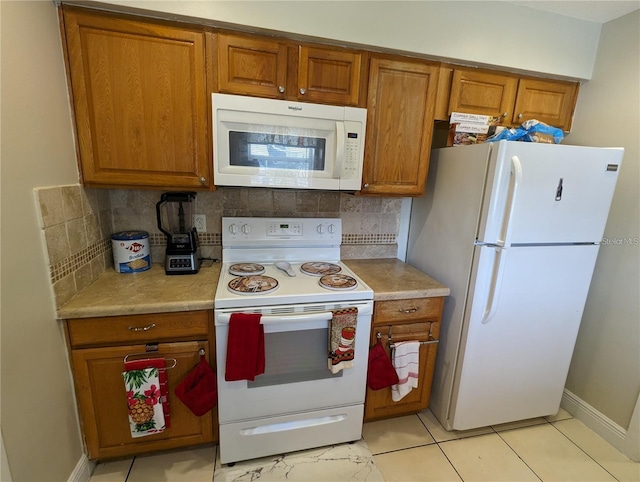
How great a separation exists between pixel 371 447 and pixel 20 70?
2.28 metres

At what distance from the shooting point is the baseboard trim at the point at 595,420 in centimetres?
169

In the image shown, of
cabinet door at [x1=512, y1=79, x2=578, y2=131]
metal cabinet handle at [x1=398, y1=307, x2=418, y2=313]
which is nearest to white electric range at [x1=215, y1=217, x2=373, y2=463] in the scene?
metal cabinet handle at [x1=398, y1=307, x2=418, y2=313]

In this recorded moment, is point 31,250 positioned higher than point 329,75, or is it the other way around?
point 329,75

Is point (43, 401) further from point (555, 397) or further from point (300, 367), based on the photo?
point (555, 397)

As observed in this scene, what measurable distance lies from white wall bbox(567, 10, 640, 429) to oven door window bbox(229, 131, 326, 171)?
1683mm

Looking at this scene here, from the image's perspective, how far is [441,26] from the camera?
1544 millimetres

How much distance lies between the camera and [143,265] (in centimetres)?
166

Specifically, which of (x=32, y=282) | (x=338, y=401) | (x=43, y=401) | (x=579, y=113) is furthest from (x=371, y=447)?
(x=579, y=113)

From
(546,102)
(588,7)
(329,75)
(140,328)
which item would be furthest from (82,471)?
(588,7)

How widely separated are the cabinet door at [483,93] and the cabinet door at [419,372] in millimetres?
1256

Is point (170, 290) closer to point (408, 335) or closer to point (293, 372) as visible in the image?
point (293, 372)

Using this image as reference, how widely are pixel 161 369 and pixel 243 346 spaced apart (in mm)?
390

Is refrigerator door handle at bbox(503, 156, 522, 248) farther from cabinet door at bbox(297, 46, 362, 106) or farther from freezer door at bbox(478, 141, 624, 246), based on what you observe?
cabinet door at bbox(297, 46, 362, 106)

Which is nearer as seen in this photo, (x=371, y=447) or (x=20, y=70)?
(x=20, y=70)
